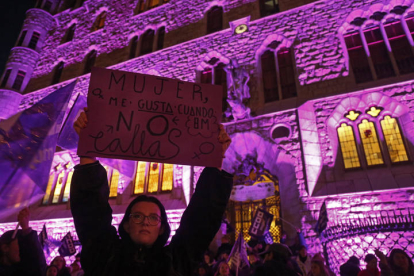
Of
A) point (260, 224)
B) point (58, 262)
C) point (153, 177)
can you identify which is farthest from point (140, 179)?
point (260, 224)

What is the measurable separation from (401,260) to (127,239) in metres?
3.52

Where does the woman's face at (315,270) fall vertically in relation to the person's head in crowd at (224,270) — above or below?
above

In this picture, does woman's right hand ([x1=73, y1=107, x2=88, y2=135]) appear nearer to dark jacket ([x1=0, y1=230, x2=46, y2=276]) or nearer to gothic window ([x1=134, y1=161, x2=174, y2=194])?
dark jacket ([x1=0, y1=230, x2=46, y2=276])

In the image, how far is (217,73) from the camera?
1022 centimetres

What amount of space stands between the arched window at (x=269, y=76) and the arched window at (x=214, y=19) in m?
2.72

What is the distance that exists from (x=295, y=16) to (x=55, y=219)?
462 inches

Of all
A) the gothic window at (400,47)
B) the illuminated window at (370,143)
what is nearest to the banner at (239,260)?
the illuminated window at (370,143)

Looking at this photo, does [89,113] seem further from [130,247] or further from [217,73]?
[217,73]

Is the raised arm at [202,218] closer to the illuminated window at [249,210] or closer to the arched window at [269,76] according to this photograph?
the illuminated window at [249,210]

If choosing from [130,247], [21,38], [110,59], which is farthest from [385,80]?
[21,38]

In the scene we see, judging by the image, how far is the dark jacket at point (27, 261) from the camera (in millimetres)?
2002

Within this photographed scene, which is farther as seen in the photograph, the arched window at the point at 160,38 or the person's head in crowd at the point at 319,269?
the arched window at the point at 160,38

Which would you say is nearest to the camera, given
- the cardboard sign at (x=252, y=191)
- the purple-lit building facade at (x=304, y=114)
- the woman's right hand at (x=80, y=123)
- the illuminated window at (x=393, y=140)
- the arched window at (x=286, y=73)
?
the woman's right hand at (x=80, y=123)

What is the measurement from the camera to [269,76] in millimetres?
9195
